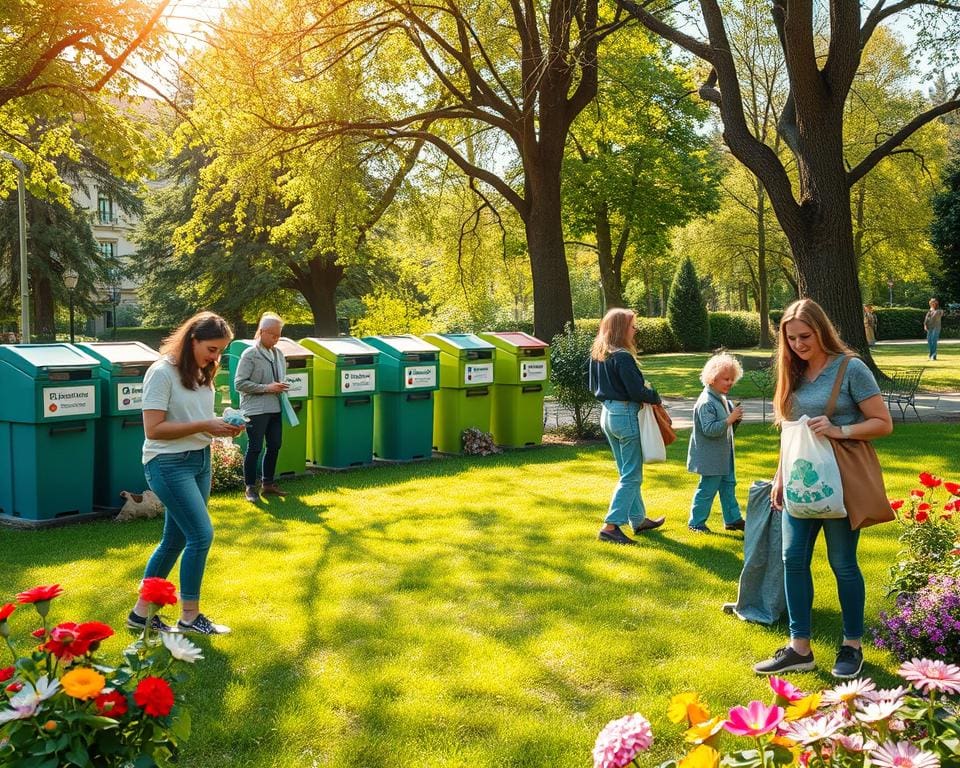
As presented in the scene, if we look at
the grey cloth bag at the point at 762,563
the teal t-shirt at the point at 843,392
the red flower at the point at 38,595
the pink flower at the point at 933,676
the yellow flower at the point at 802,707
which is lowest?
the grey cloth bag at the point at 762,563

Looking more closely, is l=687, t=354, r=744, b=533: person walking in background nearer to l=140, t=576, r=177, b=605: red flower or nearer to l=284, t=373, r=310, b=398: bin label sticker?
l=140, t=576, r=177, b=605: red flower

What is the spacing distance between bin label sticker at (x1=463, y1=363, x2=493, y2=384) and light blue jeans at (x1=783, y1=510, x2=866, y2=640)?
7.33 m

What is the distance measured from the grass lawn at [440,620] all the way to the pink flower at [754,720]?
1730 millimetres

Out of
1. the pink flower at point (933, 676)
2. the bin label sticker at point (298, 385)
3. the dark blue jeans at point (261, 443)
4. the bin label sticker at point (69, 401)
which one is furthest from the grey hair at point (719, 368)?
the bin label sticker at point (69, 401)

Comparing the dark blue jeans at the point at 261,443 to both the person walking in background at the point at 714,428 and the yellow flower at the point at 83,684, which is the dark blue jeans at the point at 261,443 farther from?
the yellow flower at the point at 83,684

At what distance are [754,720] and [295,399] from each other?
843 cm

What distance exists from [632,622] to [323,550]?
8.72 ft

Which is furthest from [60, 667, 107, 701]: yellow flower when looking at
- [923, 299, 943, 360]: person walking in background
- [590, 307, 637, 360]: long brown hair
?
[923, 299, 943, 360]: person walking in background

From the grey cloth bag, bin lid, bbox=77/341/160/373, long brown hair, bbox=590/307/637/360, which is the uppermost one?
long brown hair, bbox=590/307/637/360

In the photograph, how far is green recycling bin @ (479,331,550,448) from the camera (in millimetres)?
11820

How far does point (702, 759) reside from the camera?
67.2 inches

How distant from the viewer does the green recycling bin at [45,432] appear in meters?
7.55

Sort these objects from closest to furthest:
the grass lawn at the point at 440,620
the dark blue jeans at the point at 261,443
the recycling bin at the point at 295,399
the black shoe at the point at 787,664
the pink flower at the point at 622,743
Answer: the pink flower at the point at 622,743 < the grass lawn at the point at 440,620 < the black shoe at the point at 787,664 < the dark blue jeans at the point at 261,443 < the recycling bin at the point at 295,399

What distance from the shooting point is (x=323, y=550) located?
22.0ft
